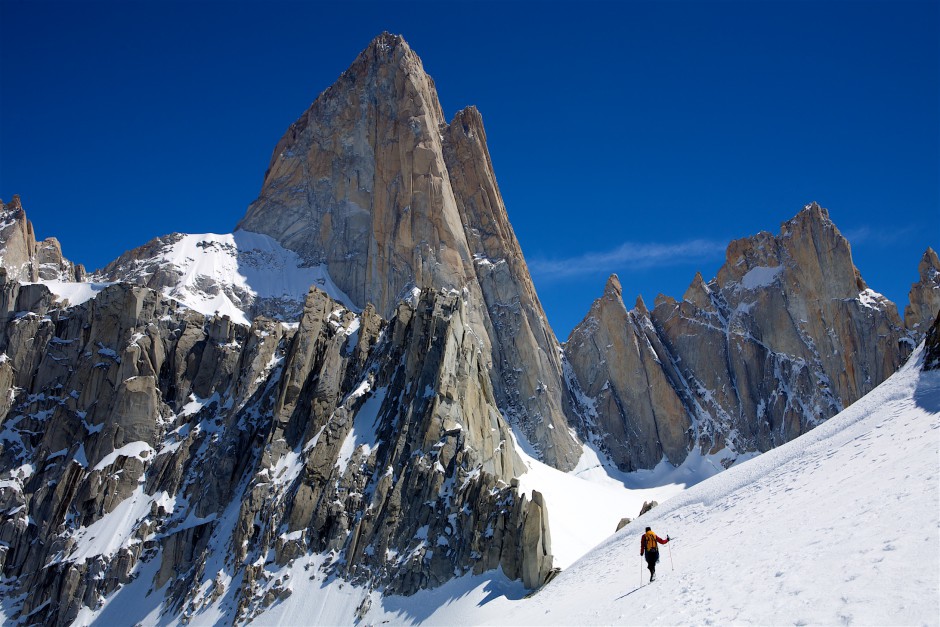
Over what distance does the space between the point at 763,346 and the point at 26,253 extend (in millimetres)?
102399

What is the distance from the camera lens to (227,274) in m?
104

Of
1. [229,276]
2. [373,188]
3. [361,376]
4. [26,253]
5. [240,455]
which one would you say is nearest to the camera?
[361,376]

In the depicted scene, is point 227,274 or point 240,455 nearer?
point 240,455

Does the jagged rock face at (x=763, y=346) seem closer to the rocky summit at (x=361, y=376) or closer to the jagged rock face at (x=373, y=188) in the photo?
the rocky summit at (x=361, y=376)

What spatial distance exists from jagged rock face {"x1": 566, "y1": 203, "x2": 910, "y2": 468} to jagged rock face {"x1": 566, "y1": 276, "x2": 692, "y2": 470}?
0.63 ft

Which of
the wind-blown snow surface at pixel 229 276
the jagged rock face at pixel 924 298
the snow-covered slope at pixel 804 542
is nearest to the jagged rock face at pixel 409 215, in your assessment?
the wind-blown snow surface at pixel 229 276

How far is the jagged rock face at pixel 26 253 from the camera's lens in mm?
100312

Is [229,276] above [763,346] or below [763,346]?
above

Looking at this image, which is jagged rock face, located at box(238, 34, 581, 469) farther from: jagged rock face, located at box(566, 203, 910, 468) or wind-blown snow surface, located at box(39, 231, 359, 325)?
jagged rock face, located at box(566, 203, 910, 468)

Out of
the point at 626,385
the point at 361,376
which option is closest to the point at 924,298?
the point at 626,385

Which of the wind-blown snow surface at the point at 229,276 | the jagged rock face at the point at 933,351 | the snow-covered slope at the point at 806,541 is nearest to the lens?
the snow-covered slope at the point at 806,541

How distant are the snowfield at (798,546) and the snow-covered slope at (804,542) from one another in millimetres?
50

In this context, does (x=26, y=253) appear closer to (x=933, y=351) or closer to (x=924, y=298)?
(x=933, y=351)

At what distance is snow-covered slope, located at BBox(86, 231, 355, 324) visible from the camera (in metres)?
98.1
